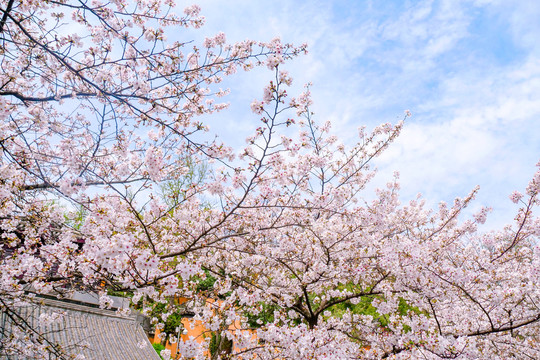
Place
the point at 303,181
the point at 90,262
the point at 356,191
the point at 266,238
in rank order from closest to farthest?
the point at 90,262, the point at 303,181, the point at 266,238, the point at 356,191

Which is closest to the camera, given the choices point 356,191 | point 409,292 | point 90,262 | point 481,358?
point 90,262

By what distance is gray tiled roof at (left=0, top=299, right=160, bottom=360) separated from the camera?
29.1 ft

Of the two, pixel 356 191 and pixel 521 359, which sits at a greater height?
pixel 356 191

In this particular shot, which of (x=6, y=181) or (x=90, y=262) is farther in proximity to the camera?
(x=6, y=181)

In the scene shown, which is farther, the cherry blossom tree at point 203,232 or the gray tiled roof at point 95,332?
the gray tiled roof at point 95,332

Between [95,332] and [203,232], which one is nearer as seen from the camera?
[203,232]

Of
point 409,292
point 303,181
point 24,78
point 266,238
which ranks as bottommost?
point 409,292

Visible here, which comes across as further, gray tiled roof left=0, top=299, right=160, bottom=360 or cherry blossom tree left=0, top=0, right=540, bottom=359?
gray tiled roof left=0, top=299, right=160, bottom=360

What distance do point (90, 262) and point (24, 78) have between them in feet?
12.6

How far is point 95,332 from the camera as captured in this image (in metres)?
10.2

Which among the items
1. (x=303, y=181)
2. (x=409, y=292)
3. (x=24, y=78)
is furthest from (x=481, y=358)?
(x=24, y=78)

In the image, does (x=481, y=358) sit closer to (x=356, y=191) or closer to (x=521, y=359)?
(x=521, y=359)

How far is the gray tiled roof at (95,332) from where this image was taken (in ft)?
29.1

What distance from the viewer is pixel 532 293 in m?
5.56
